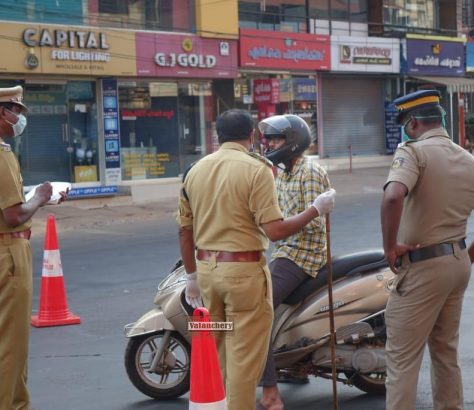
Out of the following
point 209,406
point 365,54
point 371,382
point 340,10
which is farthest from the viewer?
point 340,10

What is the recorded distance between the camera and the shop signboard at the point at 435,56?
100.0ft

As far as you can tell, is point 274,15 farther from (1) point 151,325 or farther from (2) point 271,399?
(2) point 271,399

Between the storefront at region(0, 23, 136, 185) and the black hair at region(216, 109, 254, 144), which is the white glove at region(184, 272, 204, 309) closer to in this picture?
the black hair at region(216, 109, 254, 144)

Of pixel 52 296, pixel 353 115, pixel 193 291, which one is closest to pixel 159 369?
pixel 193 291

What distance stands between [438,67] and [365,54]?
4.44 m

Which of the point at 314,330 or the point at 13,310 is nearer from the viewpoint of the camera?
the point at 13,310

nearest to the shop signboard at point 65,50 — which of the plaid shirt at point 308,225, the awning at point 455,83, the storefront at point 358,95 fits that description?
the storefront at point 358,95

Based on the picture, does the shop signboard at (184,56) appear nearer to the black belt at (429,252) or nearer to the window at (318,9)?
the window at (318,9)

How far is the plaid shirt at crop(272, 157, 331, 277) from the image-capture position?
5590 millimetres

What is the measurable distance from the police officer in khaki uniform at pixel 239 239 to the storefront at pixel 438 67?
2609 centimetres

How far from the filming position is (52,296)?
859cm

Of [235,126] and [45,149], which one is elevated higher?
[235,126]

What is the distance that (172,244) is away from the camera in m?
14.2

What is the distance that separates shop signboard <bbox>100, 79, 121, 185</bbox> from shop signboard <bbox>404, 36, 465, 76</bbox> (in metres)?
12.4
